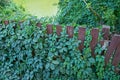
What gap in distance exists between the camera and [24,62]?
328cm

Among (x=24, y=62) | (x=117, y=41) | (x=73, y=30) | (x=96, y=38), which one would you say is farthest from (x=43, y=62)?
(x=117, y=41)

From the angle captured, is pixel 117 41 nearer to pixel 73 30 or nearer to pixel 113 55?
pixel 113 55

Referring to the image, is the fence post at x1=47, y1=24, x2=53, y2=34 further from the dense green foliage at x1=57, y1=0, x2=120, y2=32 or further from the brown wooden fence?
the dense green foliage at x1=57, y1=0, x2=120, y2=32

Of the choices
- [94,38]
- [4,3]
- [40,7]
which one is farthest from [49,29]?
[40,7]

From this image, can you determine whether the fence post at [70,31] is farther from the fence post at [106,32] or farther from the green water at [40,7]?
the green water at [40,7]

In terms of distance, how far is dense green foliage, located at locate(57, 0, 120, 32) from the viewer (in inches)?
130

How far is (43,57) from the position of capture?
122 inches

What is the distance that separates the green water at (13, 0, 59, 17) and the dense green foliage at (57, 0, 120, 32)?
9.67 feet

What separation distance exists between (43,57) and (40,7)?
15.1ft

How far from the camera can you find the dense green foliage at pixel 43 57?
112 inches

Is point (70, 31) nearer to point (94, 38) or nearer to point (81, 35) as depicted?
point (81, 35)

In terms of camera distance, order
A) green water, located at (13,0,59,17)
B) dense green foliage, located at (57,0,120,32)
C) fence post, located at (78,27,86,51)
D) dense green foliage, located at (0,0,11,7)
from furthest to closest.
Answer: green water, located at (13,0,59,17), dense green foliage, located at (0,0,11,7), dense green foliage, located at (57,0,120,32), fence post, located at (78,27,86,51)

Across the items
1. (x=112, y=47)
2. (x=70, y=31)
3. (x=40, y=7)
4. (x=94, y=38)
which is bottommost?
(x=112, y=47)

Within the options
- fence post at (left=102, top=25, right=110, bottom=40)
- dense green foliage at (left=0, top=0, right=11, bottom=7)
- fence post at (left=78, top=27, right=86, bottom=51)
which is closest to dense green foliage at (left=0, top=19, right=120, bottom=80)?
fence post at (left=78, top=27, right=86, bottom=51)
